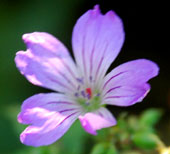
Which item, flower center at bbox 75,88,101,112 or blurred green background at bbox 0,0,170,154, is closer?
flower center at bbox 75,88,101,112

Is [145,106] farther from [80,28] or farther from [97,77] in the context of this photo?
[80,28]

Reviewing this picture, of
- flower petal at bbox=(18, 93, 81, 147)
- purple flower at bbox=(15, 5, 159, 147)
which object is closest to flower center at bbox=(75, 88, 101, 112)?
purple flower at bbox=(15, 5, 159, 147)

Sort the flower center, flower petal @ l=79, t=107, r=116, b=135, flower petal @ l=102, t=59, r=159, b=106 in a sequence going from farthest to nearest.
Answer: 1. the flower center
2. flower petal @ l=102, t=59, r=159, b=106
3. flower petal @ l=79, t=107, r=116, b=135

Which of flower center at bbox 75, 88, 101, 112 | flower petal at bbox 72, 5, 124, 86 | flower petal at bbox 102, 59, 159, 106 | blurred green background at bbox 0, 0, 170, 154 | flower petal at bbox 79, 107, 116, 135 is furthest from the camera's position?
blurred green background at bbox 0, 0, 170, 154

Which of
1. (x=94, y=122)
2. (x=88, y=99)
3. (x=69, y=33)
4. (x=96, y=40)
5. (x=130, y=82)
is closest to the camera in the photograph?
(x=94, y=122)

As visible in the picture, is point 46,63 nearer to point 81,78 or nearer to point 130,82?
point 81,78

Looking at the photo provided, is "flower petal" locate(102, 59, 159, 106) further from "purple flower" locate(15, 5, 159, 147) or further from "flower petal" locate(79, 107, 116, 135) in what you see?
"flower petal" locate(79, 107, 116, 135)

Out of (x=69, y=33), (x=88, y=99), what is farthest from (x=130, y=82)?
(x=69, y=33)
